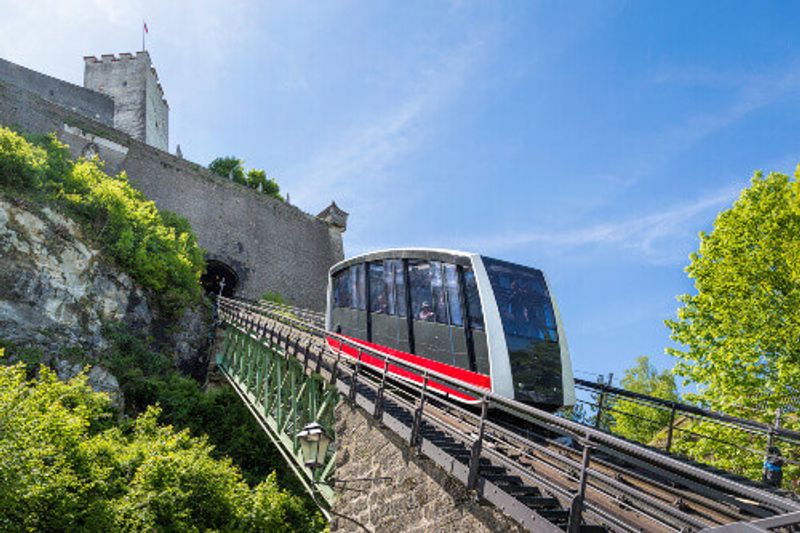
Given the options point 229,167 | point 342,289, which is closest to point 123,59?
point 229,167

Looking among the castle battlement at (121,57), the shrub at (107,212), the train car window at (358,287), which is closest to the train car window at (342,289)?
the train car window at (358,287)

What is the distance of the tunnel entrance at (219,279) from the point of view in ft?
95.7

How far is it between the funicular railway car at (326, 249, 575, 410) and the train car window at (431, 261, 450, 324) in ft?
0.06

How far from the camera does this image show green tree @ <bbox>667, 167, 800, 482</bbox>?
32.1ft

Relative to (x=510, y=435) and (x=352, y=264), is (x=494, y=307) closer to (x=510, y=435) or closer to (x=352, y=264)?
(x=510, y=435)

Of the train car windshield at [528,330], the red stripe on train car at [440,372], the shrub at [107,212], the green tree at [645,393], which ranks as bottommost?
the green tree at [645,393]

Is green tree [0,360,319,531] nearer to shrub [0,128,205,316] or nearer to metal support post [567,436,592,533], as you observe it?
shrub [0,128,205,316]

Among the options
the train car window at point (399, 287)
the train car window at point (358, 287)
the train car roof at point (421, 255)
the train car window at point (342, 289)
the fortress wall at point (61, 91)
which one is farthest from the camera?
the fortress wall at point (61, 91)

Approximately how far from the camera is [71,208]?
60.2ft

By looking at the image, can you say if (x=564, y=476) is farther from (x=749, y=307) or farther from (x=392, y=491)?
(x=749, y=307)

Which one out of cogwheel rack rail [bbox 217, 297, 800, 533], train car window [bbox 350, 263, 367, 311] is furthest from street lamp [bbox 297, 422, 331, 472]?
train car window [bbox 350, 263, 367, 311]

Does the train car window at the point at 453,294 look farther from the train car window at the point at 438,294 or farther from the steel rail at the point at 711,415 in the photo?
the steel rail at the point at 711,415

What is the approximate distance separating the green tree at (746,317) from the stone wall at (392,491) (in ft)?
22.2

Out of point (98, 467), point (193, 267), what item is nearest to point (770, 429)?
point (98, 467)
